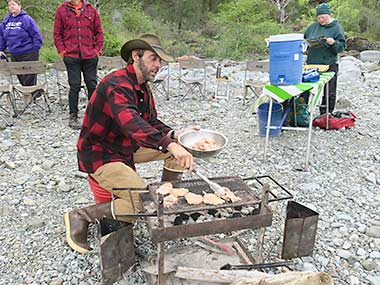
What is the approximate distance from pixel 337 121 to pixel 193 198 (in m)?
4.25

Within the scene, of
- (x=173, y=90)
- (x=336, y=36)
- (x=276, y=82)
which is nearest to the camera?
(x=276, y=82)

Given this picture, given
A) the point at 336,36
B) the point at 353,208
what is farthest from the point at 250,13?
the point at 353,208

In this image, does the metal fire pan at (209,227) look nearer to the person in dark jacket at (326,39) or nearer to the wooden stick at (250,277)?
the wooden stick at (250,277)

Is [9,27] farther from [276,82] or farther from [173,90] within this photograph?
[276,82]

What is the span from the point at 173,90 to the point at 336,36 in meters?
4.12

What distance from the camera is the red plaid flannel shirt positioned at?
2467 millimetres

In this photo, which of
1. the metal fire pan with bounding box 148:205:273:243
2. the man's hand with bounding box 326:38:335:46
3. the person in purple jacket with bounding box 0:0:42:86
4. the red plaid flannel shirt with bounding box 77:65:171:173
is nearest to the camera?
the metal fire pan with bounding box 148:205:273:243

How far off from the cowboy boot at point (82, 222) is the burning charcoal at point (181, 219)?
0.62 m

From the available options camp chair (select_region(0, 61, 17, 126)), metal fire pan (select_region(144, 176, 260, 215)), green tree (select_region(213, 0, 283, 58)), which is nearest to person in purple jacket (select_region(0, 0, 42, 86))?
camp chair (select_region(0, 61, 17, 126))

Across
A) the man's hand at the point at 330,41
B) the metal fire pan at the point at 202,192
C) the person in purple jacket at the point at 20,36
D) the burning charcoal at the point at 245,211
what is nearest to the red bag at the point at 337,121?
the man's hand at the point at 330,41

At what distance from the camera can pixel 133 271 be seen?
8.95ft

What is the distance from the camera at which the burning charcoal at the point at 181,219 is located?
2.52 metres

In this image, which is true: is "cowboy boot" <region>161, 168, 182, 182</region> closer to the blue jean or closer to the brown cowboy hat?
the brown cowboy hat

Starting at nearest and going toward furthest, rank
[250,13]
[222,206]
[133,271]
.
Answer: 1. [222,206]
2. [133,271]
3. [250,13]
